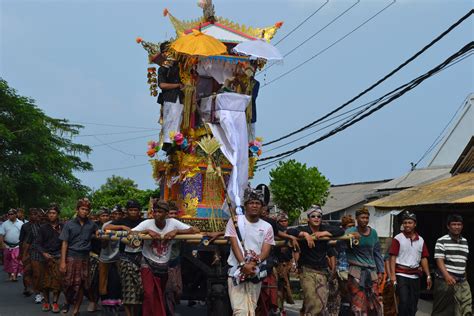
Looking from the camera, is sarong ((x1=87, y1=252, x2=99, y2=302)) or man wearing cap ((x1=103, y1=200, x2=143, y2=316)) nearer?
man wearing cap ((x1=103, y1=200, x2=143, y2=316))

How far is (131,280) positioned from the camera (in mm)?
8703

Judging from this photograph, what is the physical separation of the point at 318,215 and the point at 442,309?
211 centimetres

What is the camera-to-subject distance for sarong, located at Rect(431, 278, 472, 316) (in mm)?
8578

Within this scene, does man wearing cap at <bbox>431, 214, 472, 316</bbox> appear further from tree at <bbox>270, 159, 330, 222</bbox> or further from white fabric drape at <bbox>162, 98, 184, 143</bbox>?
tree at <bbox>270, 159, 330, 222</bbox>

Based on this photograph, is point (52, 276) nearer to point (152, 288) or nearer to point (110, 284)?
point (110, 284)

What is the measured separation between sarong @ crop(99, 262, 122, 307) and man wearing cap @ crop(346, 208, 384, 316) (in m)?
3.30

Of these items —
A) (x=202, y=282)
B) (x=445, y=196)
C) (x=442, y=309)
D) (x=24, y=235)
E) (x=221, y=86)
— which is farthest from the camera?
(x=24, y=235)

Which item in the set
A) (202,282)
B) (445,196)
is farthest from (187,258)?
(445,196)

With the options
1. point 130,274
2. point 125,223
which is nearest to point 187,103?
point 125,223

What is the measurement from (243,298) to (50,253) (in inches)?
205

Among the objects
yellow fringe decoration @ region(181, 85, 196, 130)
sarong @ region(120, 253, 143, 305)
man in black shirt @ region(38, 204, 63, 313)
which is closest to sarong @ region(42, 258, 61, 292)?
man in black shirt @ region(38, 204, 63, 313)

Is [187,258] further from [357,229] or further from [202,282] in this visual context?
[357,229]

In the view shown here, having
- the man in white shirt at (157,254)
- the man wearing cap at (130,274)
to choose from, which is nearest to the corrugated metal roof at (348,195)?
the man wearing cap at (130,274)

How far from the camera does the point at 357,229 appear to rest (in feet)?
29.9
